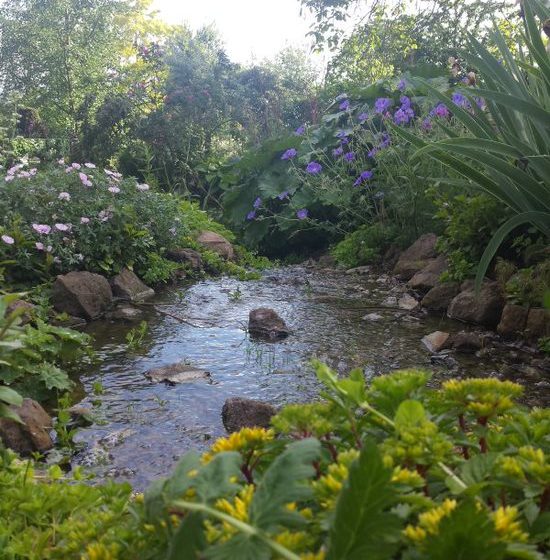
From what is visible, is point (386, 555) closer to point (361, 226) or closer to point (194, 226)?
point (361, 226)

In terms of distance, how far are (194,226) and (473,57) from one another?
4086 millimetres

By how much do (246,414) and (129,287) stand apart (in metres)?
2.54

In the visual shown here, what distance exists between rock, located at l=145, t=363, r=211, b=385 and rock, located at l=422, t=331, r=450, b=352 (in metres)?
1.14

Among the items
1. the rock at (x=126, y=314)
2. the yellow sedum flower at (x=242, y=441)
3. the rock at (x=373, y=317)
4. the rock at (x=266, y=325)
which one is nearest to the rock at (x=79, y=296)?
the rock at (x=126, y=314)

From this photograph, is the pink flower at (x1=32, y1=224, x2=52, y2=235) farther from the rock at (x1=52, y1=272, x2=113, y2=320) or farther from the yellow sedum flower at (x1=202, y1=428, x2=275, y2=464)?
the yellow sedum flower at (x1=202, y1=428, x2=275, y2=464)

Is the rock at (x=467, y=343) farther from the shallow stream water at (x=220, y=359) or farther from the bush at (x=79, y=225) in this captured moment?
the bush at (x=79, y=225)

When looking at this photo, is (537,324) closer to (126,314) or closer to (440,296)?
(440,296)

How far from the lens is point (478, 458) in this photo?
715 millimetres

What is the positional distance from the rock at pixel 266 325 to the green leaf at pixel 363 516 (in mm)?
2830

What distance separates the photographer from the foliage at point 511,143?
2793 millimetres

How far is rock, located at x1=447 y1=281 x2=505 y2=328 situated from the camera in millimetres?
3420

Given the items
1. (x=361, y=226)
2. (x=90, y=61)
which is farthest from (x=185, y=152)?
(x=90, y=61)

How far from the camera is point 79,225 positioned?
4.43 meters

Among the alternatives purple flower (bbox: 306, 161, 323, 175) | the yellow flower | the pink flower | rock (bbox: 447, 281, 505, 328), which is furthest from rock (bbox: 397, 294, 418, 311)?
the yellow flower
